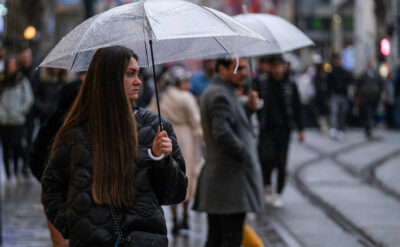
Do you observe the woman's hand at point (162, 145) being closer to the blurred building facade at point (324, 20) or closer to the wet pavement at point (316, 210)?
the wet pavement at point (316, 210)

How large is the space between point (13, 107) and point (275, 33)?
21.3 feet

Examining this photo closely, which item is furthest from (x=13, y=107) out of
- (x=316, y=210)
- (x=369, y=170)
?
(x=369, y=170)

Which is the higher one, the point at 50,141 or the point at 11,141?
the point at 50,141

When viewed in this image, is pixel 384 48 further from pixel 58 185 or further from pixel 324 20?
pixel 324 20

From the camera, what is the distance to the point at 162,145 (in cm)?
359

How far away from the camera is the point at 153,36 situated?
377 centimetres

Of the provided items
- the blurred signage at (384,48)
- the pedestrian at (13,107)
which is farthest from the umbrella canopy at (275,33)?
the blurred signage at (384,48)

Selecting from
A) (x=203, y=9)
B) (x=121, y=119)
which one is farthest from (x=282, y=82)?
(x=121, y=119)

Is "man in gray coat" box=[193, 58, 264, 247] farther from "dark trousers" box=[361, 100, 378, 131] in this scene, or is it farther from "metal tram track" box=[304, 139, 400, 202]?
"dark trousers" box=[361, 100, 378, 131]

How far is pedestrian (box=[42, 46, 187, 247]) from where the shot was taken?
11.7ft

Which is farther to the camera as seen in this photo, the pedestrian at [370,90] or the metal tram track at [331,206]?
the pedestrian at [370,90]

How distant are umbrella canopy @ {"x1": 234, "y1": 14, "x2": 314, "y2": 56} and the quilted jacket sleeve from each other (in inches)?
118

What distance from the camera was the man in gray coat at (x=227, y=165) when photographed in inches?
233

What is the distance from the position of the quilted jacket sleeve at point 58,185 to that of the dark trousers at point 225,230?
87.7 inches
